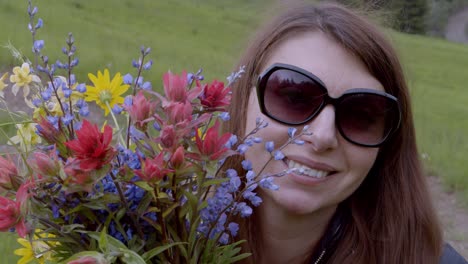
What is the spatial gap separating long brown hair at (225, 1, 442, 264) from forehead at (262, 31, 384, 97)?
0.03 m

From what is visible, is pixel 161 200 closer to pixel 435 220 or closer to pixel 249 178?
pixel 249 178

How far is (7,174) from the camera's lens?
0.91m

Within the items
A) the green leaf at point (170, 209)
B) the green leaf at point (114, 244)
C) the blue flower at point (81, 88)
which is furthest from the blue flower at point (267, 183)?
the blue flower at point (81, 88)

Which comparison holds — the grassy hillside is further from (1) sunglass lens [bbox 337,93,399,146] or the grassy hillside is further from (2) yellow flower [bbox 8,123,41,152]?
(2) yellow flower [bbox 8,123,41,152]

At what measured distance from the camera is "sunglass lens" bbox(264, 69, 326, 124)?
151 centimetres

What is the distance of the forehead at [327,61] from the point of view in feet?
5.11

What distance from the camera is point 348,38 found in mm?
1664

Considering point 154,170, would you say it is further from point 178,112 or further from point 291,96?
point 291,96

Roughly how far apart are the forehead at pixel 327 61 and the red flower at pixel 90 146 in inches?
31.6

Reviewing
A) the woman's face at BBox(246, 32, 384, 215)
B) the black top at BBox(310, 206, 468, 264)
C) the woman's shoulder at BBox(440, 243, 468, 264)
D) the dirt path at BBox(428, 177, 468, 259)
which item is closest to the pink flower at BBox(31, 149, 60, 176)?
the woman's face at BBox(246, 32, 384, 215)

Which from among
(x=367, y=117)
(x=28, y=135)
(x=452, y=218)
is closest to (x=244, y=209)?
(x=28, y=135)

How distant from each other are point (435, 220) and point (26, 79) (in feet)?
4.61

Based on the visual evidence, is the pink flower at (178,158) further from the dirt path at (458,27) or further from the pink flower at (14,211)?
the dirt path at (458,27)

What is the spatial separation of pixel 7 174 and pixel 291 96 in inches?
31.4
